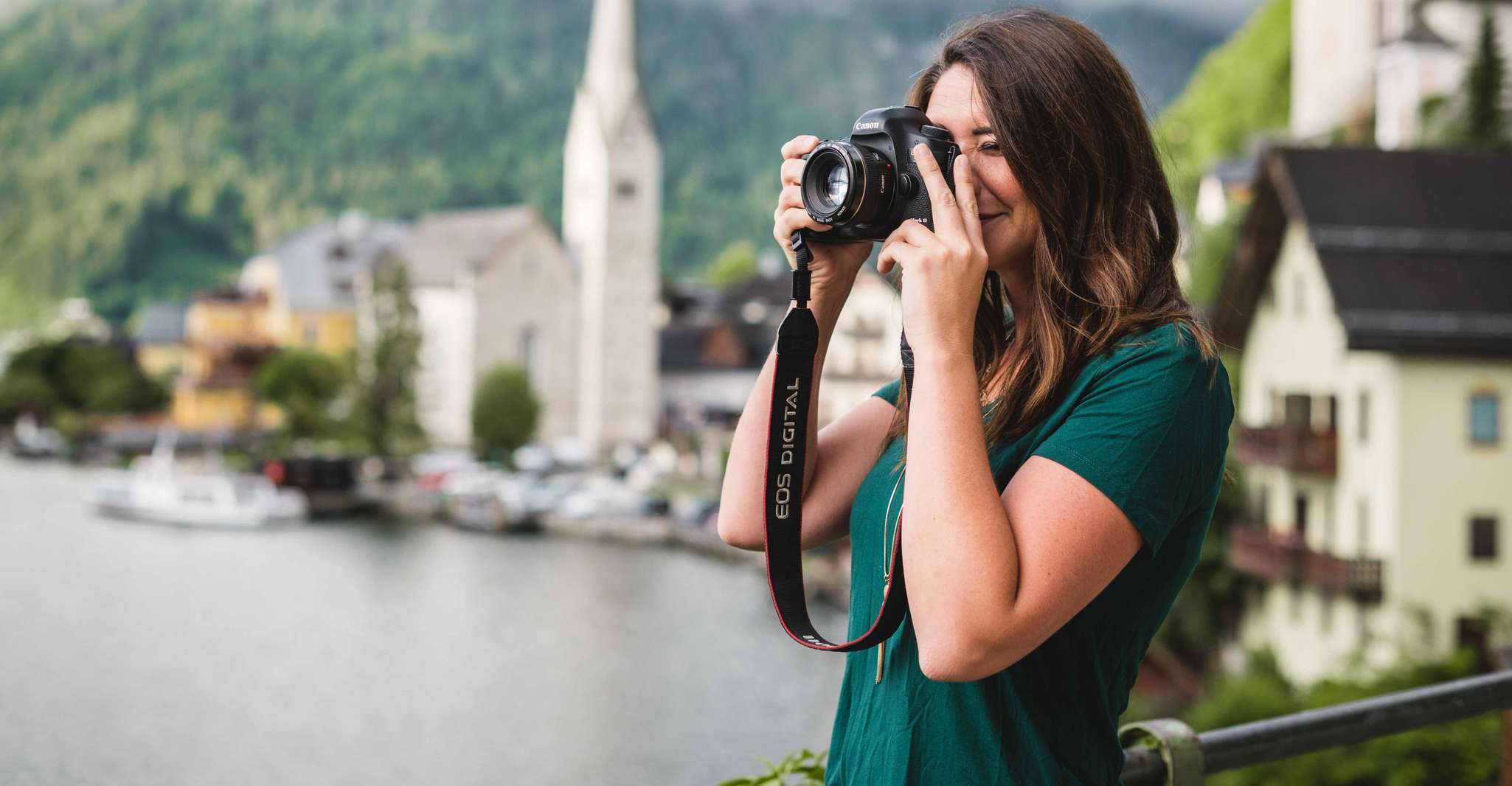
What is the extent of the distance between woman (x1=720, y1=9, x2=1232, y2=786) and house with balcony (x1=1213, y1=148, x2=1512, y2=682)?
14.1m

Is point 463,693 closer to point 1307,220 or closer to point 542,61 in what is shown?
point 1307,220

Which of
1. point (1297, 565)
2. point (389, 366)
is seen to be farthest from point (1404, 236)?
point (389, 366)

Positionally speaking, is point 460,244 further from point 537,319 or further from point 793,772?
point 793,772

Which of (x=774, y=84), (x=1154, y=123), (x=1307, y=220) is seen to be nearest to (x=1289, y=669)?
(x=1307, y=220)

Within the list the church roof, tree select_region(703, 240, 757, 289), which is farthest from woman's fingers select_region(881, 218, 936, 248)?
tree select_region(703, 240, 757, 289)

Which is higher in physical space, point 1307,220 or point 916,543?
point 1307,220

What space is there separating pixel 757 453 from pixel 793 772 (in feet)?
1.10

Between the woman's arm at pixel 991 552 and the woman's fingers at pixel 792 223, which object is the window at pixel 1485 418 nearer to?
the woman's fingers at pixel 792 223

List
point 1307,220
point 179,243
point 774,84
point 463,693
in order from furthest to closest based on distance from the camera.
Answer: point 774,84, point 179,243, point 463,693, point 1307,220

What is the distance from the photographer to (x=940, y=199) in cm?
105

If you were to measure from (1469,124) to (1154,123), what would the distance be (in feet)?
71.8

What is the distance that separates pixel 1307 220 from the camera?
49.1 feet

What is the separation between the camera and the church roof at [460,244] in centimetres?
4538

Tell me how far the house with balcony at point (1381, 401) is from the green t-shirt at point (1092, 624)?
14127 mm
